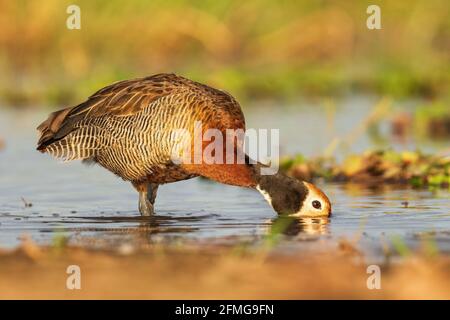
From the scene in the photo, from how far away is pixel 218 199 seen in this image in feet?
37.6

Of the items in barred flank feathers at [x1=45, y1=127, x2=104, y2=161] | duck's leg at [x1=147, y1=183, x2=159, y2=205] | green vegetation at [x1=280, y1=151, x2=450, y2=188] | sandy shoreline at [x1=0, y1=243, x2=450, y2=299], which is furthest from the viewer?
green vegetation at [x1=280, y1=151, x2=450, y2=188]

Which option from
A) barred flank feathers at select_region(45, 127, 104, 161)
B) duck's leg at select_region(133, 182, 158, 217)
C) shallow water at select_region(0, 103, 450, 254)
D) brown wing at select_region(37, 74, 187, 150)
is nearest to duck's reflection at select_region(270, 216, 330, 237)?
shallow water at select_region(0, 103, 450, 254)

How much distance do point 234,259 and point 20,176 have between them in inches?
227

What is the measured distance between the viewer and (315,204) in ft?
32.5

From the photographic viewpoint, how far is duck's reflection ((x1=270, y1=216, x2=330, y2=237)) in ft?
30.2

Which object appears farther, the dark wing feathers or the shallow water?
the dark wing feathers

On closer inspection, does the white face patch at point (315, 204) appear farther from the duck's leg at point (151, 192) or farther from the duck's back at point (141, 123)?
the duck's leg at point (151, 192)

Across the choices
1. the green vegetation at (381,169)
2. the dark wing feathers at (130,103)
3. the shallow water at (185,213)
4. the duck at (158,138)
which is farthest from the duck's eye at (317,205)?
the green vegetation at (381,169)

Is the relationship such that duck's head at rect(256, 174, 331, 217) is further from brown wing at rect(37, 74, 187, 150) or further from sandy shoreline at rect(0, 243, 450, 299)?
sandy shoreline at rect(0, 243, 450, 299)

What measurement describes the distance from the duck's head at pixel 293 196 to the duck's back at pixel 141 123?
1.87 ft

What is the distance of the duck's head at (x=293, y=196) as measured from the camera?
9906 millimetres

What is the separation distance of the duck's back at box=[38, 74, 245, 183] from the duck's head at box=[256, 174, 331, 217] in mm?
571

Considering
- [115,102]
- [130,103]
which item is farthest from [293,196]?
[115,102]
